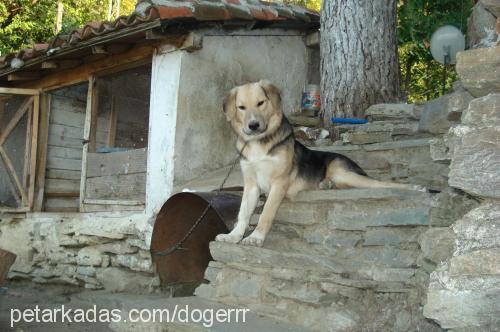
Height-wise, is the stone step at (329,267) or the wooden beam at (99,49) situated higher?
the wooden beam at (99,49)

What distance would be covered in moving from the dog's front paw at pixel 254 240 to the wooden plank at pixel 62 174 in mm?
4832

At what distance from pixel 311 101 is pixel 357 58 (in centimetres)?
86

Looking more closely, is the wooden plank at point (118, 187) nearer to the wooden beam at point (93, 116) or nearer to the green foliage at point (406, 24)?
the wooden beam at point (93, 116)

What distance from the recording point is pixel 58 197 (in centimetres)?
823

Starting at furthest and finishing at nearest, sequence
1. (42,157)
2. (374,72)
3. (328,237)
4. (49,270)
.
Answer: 1. (42,157)
2. (49,270)
3. (374,72)
4. (328,237)

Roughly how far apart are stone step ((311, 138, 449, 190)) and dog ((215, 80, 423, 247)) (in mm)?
474

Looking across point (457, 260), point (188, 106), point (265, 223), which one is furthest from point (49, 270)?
point (457, 260)

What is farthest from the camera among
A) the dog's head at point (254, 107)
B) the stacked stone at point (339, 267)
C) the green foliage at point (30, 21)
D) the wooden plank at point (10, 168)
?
the green foliage at point (30, 21)

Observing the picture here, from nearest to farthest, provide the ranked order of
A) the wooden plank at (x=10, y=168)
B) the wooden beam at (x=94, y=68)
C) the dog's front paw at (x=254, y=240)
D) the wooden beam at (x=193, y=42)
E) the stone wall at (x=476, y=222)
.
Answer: the stone wall at (x=476, y=222) → the dog's front paw at (x=254, y=240) → the wooden beam at (x=193, y=42) → the wooden beam at (x=94, y=68) → the wooden plank at (x=10, y=168)

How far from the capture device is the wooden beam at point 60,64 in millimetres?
7137

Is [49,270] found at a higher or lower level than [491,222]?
lower

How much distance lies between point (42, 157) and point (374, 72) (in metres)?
4.78

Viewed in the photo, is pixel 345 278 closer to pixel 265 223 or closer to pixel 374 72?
pixel 265 223

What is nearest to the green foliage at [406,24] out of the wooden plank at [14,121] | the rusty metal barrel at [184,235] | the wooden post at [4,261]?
the rusty metal barrel at [184,235]
